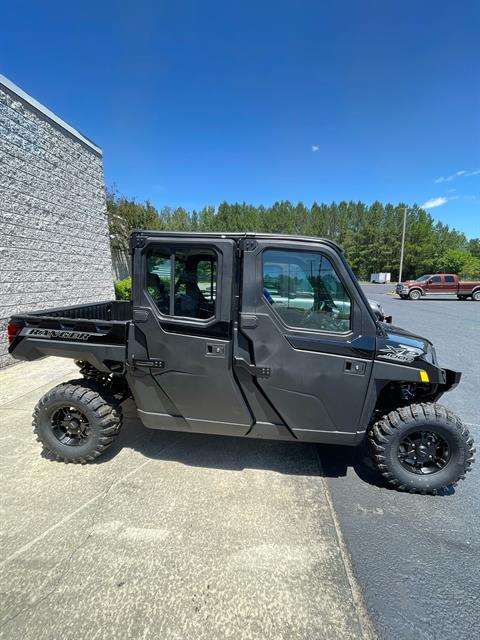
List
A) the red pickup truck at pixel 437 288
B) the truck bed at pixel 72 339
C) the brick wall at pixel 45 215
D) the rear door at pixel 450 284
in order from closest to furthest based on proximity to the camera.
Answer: the truck bed at pixel 72 339 < the brick wall at pixel 45 215 < the red pickup truck at pixel 437 288 < the rear door at pixel 450 284

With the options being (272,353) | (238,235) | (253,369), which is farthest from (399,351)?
(238,235)

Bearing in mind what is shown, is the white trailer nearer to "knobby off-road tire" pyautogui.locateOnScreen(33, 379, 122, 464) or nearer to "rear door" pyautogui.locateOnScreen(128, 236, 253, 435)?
"rear door" pyautogui.locateOnScreen(128, 236, 253, 435)

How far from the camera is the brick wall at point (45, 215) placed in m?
5.55

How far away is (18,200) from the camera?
578 centimetres

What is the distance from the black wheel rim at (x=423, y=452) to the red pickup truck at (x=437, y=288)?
2243 centimetres

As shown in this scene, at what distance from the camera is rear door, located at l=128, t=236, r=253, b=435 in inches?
97.0

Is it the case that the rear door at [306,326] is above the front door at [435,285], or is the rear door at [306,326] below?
below

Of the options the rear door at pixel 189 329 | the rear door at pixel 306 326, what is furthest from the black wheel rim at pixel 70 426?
the rear door at pixel 306 326

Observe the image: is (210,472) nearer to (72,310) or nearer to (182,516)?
(182,516)

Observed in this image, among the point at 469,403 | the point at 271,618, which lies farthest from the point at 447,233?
the point at 271,618

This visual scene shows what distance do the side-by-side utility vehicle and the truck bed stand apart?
0.07ft

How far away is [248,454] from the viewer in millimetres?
3104

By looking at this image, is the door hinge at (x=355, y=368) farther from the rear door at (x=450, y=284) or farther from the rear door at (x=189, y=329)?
the rear door at (x=450, y=284)

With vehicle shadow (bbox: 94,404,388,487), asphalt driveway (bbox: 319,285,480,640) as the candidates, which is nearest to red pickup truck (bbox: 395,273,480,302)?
asphalt driveway (bbox: 319,285,480,640)
